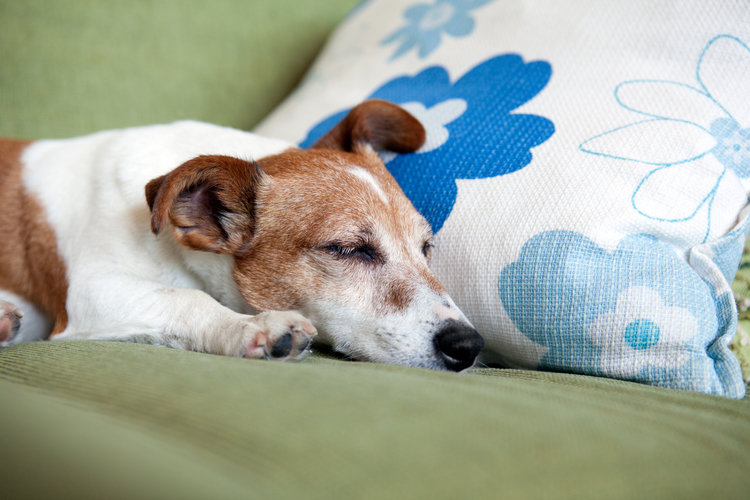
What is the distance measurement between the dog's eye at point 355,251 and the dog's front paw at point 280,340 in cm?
26

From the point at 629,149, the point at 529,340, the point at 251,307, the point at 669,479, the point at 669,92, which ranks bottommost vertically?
the point at 669,479

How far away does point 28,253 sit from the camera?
1502mm

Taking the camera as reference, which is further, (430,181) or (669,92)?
(430,181)

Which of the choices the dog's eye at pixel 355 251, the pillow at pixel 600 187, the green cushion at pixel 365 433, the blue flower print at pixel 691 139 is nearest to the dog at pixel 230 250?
the dog's eye at pixel 355 251

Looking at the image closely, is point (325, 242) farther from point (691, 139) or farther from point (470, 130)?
point (691, 139)

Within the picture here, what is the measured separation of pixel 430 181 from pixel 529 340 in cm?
48

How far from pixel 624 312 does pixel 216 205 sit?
0.93m

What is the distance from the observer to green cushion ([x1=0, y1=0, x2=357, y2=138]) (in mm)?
1888

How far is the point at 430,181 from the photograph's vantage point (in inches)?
55.4

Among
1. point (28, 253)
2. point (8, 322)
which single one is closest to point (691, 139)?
point (8, 322)

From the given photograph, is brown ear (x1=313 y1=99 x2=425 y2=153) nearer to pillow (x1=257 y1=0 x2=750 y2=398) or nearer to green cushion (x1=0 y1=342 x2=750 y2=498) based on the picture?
pillow (x1=257 y1=0 x2=750 y2=398)

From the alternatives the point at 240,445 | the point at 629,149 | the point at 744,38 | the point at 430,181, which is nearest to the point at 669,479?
the point at 240,445

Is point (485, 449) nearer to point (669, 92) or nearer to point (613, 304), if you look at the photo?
point (613, 304)

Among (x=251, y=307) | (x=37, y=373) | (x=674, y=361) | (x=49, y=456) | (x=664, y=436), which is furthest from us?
(x=251, y=307)
